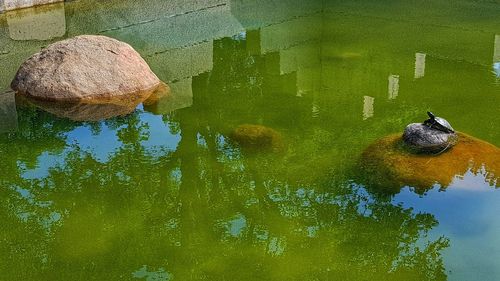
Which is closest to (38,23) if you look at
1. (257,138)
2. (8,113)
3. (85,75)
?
(85,75)

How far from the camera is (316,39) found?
13156 mm

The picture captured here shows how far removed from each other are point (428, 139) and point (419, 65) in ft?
13.5

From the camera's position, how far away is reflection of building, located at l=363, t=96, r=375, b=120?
9.50 meters

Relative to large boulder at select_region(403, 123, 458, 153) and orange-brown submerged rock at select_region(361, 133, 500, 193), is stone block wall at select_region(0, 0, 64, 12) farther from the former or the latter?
large boulder at select_region(403, 123, 458, 153)

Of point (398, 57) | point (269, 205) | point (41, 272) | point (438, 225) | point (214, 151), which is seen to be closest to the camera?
point (41, 272)

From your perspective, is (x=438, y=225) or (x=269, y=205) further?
(x=269, y=205)

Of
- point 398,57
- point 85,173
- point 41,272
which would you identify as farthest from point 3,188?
point 398,57

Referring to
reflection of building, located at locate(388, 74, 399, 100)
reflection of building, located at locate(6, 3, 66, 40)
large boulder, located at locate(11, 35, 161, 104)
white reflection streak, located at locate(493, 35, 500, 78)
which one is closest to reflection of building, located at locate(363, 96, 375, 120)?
reflection of building, located at locate(388, 74, 399, 100)

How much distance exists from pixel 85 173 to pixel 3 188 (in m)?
0.96

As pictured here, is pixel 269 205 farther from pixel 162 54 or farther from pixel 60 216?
pixel 162 54

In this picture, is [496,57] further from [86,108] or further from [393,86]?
[86,108]

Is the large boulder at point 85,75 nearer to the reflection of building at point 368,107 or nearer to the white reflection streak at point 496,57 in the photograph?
the reflection of building at point 368,107

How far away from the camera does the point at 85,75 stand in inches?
380

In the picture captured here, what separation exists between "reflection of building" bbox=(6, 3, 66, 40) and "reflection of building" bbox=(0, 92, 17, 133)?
11.2 ft
